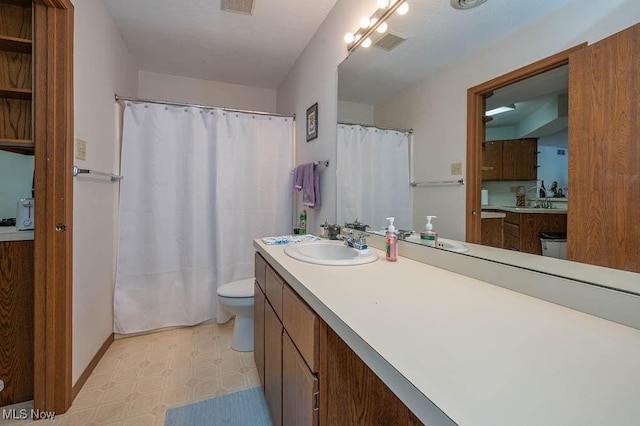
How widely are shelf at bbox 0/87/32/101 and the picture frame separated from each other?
1.54m

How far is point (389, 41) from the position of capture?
138 centimetres

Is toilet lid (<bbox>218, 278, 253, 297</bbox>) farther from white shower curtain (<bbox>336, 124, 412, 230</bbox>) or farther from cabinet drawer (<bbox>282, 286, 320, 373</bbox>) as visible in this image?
cabinet drawer (<bbox>282, 286, 320, 373</bbox>)

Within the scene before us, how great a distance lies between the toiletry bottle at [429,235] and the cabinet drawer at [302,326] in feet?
1.95

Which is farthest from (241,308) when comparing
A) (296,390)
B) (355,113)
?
(355,113)

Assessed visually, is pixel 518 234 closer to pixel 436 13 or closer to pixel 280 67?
pixel 436 13

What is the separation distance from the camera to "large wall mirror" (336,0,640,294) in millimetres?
694

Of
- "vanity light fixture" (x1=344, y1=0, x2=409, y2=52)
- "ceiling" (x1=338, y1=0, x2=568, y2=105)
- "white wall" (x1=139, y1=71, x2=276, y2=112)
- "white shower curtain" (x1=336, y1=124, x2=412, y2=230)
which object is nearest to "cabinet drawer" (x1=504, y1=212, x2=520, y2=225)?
"white shower curtain" (x1=336, y1=124, x2=412, y2=230)

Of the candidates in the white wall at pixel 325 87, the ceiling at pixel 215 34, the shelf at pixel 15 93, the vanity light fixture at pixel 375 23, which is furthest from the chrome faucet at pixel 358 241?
the shelf at pixel 15 93

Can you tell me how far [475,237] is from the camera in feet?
3.15

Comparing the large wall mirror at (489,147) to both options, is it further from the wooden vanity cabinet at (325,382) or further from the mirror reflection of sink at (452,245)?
the wooden vanity cabinet at (325,382)

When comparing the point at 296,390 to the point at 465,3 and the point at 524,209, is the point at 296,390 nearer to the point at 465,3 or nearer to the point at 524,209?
the point at 524,209

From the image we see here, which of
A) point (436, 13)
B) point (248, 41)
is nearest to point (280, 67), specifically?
point (248, 41)

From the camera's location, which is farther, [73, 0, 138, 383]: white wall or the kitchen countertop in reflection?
[73, 0, 138, 383]: white wall

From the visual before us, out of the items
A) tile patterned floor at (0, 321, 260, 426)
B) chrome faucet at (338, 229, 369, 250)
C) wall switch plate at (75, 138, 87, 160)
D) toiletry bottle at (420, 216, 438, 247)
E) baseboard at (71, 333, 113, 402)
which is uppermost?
wall switch plate at (75, 138, 87, 160)
